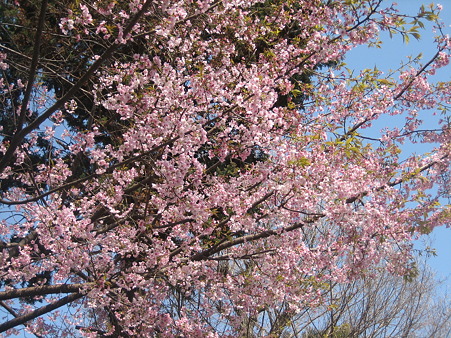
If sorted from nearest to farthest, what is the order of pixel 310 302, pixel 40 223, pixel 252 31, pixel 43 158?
1. pixel 40 223
2. pixel 252 31
3. pixel 310 302
4. pixel 43 158

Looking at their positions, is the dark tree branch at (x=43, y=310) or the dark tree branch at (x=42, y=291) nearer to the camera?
the dark tree branch at (x=42, y=291)

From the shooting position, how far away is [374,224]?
16.3 ft

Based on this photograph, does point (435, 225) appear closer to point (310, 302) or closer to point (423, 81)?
point (423, 81)

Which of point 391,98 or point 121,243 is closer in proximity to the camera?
point 121,243

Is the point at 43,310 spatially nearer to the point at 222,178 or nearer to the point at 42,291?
the point at 42,291

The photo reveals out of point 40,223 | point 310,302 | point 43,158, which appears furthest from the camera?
point 43,158

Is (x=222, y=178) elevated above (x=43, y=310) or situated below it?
above

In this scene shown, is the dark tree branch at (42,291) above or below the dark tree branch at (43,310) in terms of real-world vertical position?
above

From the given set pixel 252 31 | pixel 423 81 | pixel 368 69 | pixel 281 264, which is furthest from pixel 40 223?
pixel 423 81

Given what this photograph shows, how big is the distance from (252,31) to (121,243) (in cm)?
269

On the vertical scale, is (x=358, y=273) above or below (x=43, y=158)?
below

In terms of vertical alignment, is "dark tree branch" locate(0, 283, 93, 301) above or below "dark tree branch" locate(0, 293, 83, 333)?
above

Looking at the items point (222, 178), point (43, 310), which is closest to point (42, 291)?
point (43, 310)

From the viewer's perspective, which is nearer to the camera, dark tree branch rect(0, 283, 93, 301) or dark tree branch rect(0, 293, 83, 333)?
dark tree branch rect(0, 283, 93, 301)
